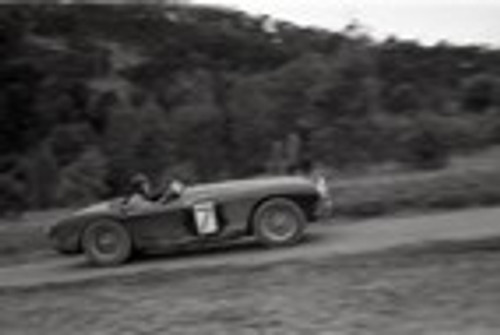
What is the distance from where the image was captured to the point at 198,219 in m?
11.3

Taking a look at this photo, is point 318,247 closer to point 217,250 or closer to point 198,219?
point 198,219

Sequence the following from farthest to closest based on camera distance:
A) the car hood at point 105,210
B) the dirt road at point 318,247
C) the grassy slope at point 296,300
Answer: the car hood at point 105,210, the dirt road at point 318,247, the grassy slope at point 296,300

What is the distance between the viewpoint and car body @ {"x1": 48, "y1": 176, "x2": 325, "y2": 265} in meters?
11.3

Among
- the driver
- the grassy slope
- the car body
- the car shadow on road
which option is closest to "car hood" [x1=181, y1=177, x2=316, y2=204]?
the car body

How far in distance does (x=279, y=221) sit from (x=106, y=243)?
7.74ft

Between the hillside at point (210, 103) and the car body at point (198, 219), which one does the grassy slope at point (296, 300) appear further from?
the hillside at point (210, 103)

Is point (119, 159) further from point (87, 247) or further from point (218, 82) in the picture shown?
point (87, 247)

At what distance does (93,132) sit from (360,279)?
1775cm

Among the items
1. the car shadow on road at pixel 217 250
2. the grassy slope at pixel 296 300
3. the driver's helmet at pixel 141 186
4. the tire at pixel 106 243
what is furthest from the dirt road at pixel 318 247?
the driver's helmet at pixel 141 186

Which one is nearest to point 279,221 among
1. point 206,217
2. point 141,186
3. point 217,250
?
point 206,217

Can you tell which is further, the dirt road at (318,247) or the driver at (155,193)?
the driver at (155,193)

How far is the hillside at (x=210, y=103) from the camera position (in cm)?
2080

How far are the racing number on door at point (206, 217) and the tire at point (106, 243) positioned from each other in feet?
3.52

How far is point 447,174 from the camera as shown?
16.1 meters
